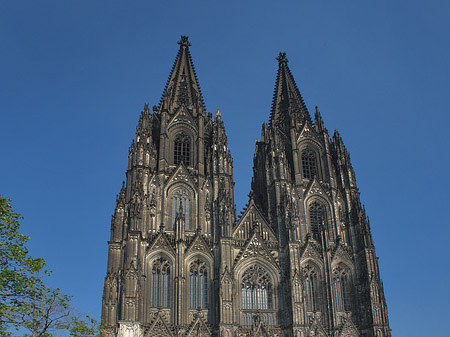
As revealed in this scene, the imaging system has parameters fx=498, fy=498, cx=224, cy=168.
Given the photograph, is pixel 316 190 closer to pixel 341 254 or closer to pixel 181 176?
pixel 341 254

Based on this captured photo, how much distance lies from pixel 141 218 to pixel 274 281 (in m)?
12.2

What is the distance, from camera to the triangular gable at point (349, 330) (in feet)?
132

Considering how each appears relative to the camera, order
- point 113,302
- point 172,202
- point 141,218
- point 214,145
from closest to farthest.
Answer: point 113,302 < point 141,218 < point 172,202 < point 214,145

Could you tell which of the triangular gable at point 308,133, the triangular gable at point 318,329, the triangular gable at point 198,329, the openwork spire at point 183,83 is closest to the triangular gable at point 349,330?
the triangular gable at point 318,329

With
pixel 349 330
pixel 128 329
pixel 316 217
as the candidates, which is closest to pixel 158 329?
pixel 128 329

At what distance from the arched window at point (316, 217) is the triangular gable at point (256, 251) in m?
5.83

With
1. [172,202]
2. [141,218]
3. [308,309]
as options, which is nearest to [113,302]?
[141,218]

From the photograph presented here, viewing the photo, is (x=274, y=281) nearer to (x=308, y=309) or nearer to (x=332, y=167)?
(x=308, y=309)

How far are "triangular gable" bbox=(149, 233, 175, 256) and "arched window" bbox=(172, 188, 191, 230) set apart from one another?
2.26m

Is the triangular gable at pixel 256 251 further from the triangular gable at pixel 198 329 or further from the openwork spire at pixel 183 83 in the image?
the openwork spire at pixel 183 83

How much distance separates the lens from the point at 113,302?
37.4m

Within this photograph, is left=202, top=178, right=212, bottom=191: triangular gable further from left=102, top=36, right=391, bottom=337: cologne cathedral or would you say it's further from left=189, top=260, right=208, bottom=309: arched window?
left=189, top=260, right=208, bottom=309: arched window

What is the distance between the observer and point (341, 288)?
42812 millimetres

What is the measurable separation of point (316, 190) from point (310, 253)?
23.4ft
